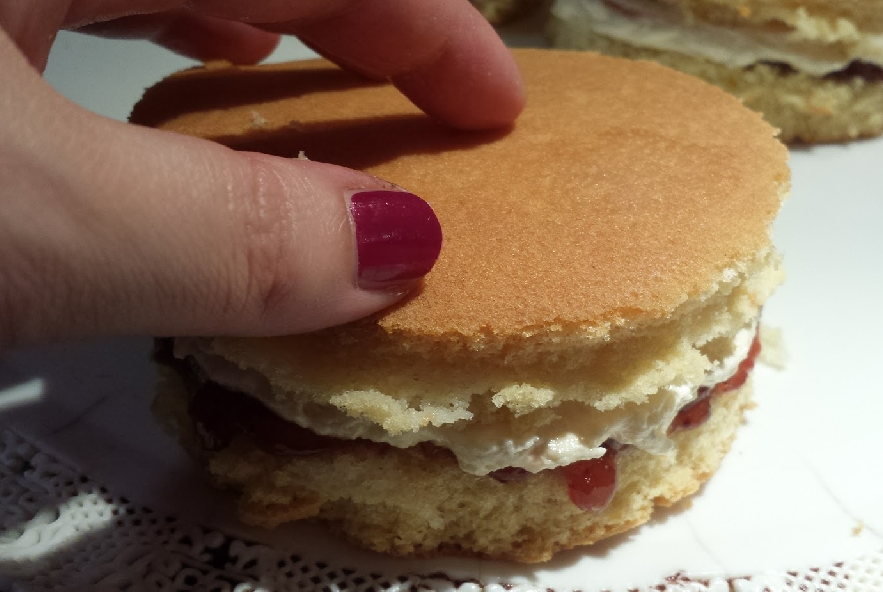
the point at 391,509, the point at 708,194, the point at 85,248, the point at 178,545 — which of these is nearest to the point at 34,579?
the point at 178,545

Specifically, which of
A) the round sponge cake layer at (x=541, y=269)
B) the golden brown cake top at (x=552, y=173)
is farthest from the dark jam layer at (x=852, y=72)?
the round sponge cake layer at (x=541, y=269)

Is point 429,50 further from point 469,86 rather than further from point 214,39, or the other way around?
point 214,39

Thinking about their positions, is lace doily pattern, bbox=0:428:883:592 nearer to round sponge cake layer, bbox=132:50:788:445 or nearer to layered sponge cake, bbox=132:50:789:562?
layered sponge cake, bbox=132:50:789:562

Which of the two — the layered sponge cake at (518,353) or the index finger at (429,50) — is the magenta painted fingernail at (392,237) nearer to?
the layered sponge cake at (518,353)

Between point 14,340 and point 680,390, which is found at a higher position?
point 14,340

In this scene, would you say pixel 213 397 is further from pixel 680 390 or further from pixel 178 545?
pixel 680 390

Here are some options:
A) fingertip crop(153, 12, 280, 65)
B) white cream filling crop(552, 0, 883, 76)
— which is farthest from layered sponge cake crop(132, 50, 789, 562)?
white cream filling crop(552, 0, 883, 76)

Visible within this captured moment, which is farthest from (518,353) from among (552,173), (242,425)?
(242,425)
